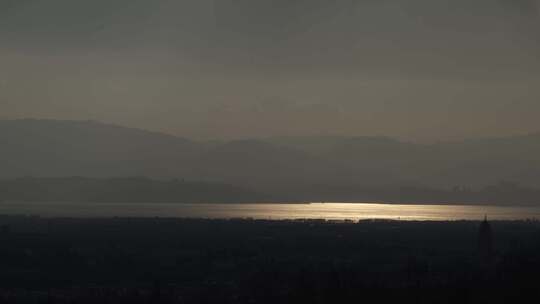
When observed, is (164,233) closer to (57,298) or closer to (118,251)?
(118,251)

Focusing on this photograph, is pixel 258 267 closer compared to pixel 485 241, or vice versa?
pixel 485 241

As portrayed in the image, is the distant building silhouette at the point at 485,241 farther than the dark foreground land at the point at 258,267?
Yes

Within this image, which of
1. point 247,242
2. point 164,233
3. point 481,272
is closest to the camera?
point 481,272

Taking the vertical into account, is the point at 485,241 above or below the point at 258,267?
above

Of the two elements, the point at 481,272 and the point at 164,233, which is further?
the point at 164,233

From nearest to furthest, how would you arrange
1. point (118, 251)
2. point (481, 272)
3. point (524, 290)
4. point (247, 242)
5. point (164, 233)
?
1. point (524, 290)
2. point (481, 272)
3. point (118, 251)
4. point (247, 242)
5. point (164, 233)

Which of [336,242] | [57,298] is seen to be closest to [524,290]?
[57,298]

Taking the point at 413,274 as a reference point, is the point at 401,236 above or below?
above

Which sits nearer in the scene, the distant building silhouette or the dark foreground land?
the dark foreground land
